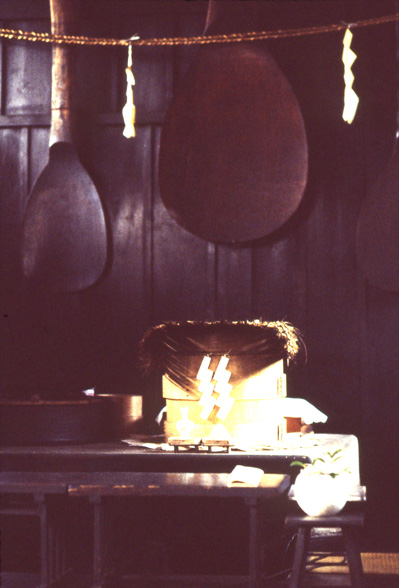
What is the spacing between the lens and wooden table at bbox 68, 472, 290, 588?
150 inches

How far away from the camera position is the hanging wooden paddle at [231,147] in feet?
20.3

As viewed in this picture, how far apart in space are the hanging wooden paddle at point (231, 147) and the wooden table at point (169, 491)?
2.52m

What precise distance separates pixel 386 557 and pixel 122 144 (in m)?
3.42

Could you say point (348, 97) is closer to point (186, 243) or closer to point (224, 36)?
point (224, 36)

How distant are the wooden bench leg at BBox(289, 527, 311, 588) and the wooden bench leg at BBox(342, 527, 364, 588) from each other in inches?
7.0

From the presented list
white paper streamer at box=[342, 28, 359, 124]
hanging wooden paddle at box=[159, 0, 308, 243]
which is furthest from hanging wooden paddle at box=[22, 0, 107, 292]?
white paper streamer at box=[342, 28, 359, 124]

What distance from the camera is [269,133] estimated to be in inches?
247

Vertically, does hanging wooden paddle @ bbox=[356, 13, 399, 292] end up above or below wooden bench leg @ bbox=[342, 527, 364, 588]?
above

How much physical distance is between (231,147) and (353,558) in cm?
332

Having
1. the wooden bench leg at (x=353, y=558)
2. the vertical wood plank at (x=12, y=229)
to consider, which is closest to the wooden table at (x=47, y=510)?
the wooden bench leg at (x=353, y=558)

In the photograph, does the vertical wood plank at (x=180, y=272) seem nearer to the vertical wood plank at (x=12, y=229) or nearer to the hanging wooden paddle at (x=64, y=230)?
the hanging wooden paddle at (x=64, y=230)

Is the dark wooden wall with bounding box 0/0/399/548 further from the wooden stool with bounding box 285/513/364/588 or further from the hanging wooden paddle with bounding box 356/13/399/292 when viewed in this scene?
the wooden stool with bounding box 285/513/364/588

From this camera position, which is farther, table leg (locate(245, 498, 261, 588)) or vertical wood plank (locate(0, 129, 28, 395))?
vertical wood plank (locate(0, 129, 28, 395))

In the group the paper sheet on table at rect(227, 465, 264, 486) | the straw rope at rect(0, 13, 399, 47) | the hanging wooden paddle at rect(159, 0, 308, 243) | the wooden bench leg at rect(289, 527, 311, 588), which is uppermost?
the straw rope at rect(0, 13, 399, 47)
